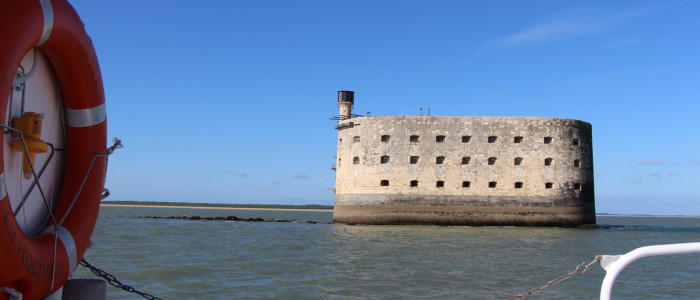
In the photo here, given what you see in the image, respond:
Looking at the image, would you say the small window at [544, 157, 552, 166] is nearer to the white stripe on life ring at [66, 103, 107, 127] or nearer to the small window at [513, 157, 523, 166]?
the small window at [513, 157, 523, 166]

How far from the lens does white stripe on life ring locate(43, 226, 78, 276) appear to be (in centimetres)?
349

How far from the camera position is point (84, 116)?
3.71 m

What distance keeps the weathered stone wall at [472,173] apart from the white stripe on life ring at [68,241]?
20666mm

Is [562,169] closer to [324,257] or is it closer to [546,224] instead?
A: [546,224]

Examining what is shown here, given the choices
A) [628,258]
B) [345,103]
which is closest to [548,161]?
[345,103]

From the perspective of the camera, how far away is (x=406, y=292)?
27.1 feet

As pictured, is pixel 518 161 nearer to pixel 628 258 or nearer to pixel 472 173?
pixel 472 173

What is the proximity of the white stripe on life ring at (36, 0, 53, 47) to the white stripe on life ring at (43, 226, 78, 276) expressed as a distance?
3.67 feet

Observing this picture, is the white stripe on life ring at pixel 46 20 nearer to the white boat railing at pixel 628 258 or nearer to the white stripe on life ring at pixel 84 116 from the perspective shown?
the white stripe on life ring at pixel 84 116

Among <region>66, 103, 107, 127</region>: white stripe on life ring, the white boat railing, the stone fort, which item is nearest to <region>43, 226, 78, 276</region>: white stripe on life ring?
<region>66, 103, 107, 127</region>: white stripe on life ring

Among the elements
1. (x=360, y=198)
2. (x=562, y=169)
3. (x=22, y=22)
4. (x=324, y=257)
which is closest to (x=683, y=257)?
(x=324, y=257)

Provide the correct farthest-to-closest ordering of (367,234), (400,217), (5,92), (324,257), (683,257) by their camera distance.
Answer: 1. (400,217)
2. (367,234)
3. (683,257)
4. (324,257)
5. (5,92)

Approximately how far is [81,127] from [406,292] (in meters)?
5.66

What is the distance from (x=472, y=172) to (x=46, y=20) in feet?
72.7
